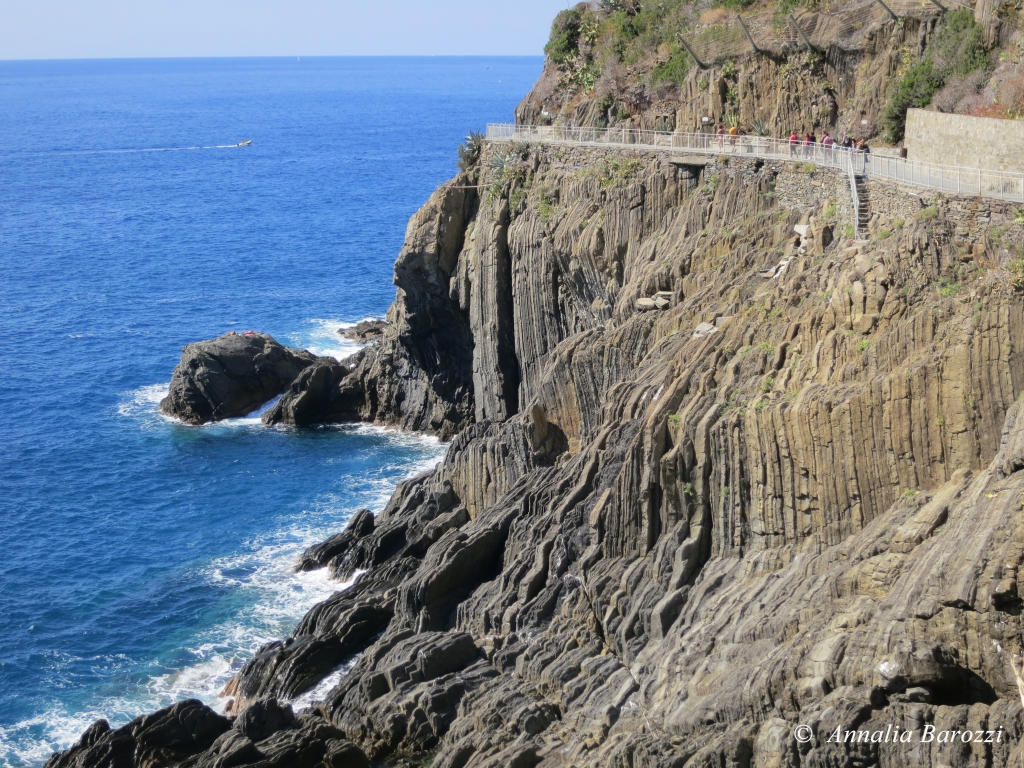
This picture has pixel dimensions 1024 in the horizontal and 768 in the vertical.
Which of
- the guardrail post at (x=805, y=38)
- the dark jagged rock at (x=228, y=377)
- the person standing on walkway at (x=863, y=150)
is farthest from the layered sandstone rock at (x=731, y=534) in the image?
the dark jagged rock at (x=228, y=377)

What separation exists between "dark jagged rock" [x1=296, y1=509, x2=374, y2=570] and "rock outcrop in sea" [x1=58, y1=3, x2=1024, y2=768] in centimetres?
11

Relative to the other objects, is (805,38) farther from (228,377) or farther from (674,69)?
(228,377)

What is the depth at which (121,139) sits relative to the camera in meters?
195

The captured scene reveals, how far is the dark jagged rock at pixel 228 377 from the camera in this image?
2549 inches

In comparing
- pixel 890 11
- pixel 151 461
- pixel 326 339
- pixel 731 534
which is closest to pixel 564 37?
pixel 890 11

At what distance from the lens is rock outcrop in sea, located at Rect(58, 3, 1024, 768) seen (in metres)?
22.9

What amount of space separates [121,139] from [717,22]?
158 m

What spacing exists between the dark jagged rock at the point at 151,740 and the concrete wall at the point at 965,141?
27804 millimetres

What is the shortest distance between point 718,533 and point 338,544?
19.7 m

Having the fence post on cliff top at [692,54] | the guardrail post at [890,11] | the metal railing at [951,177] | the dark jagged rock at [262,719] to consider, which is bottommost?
the dark jagged rock at [262,719]

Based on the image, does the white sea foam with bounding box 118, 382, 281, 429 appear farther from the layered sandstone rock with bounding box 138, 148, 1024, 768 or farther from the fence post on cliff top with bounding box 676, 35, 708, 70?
the fence post on cliff top with bounding box 676, 35, 708, 70

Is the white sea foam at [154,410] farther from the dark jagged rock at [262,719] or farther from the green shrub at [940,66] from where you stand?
the green shrub at [940,66]

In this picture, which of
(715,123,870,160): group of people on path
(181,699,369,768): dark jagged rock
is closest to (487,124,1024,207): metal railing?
(715,123,870,160): group of people on path

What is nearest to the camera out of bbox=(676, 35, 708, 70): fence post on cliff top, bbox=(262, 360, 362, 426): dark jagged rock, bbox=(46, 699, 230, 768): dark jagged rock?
bbox=(46, 699, 230, 768): dark jagged rock
